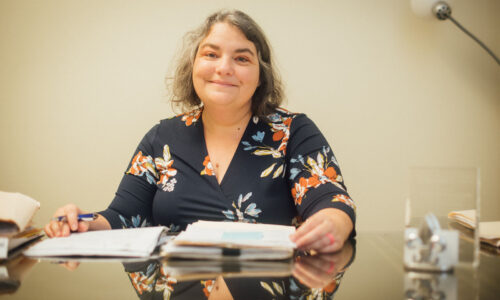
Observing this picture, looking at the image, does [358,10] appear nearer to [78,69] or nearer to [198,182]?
[198,182]

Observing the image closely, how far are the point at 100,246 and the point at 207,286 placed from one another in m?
0.31

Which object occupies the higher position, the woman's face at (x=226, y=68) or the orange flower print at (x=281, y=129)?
the woman's face at (x=226, y=68)

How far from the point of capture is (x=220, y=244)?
33.1 inches

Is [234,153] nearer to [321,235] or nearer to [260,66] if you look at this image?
[260,66]

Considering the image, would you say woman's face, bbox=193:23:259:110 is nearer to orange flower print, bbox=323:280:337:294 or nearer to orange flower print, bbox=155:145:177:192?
orange flower print, bbox=155:145:177:192

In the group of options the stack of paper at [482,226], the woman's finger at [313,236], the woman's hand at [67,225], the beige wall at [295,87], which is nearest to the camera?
the stack of paper at [482,226]

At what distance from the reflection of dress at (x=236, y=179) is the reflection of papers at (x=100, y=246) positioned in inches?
11.8

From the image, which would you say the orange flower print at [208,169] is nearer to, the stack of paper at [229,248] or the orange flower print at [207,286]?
the stack of paper at [229,248]

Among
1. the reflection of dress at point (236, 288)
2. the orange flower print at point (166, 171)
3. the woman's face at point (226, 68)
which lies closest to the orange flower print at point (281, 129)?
the woman's face at point (226, 68)

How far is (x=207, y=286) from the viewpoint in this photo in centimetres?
72

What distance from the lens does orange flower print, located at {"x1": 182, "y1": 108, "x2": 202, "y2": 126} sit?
63.3 inches

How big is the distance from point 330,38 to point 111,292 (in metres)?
1.67

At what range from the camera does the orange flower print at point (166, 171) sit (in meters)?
1.46

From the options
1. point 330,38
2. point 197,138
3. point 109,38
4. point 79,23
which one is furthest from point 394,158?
point 79,23
